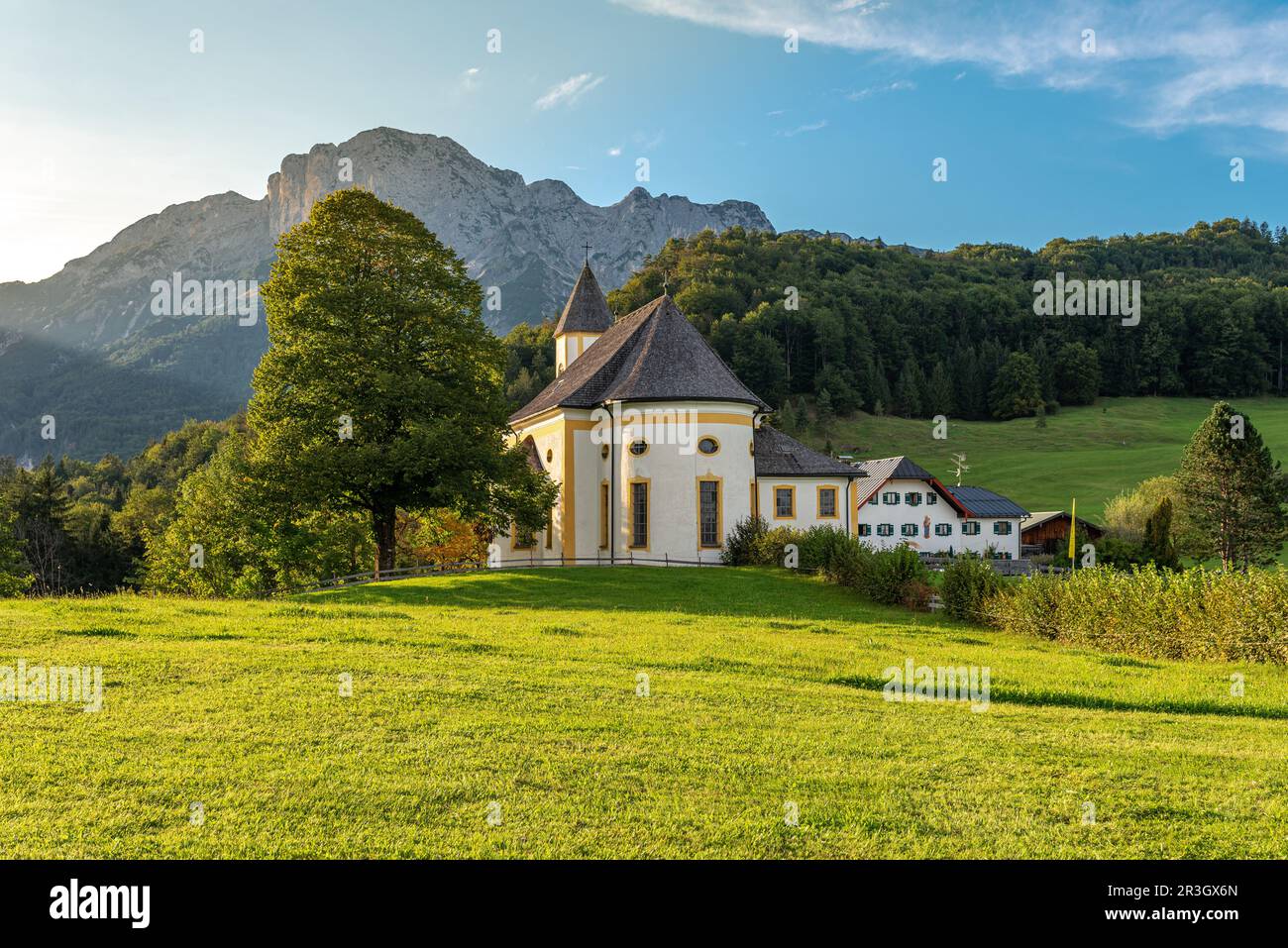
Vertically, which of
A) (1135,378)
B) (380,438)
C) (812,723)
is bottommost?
(812,723)

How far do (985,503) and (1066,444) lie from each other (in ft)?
127

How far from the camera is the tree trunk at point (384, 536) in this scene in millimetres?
30312

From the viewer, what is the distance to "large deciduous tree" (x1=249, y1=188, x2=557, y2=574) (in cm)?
2728

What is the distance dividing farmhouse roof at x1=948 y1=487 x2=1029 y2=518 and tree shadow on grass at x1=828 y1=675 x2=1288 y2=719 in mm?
52843

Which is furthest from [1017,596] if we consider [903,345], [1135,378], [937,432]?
[1135,378]

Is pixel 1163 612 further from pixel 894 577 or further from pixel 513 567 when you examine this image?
pixel 513 567

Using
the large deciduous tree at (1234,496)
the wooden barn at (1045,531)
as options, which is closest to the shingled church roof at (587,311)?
the wooden barn at (1045,531)

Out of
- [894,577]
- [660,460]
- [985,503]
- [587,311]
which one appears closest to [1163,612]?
[894,577]

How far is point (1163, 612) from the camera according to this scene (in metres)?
17.8

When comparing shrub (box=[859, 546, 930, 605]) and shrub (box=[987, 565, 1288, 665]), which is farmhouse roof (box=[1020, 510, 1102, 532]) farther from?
shrub (box=[987, 565, 1288, 665])

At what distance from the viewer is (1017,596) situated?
21297mm
